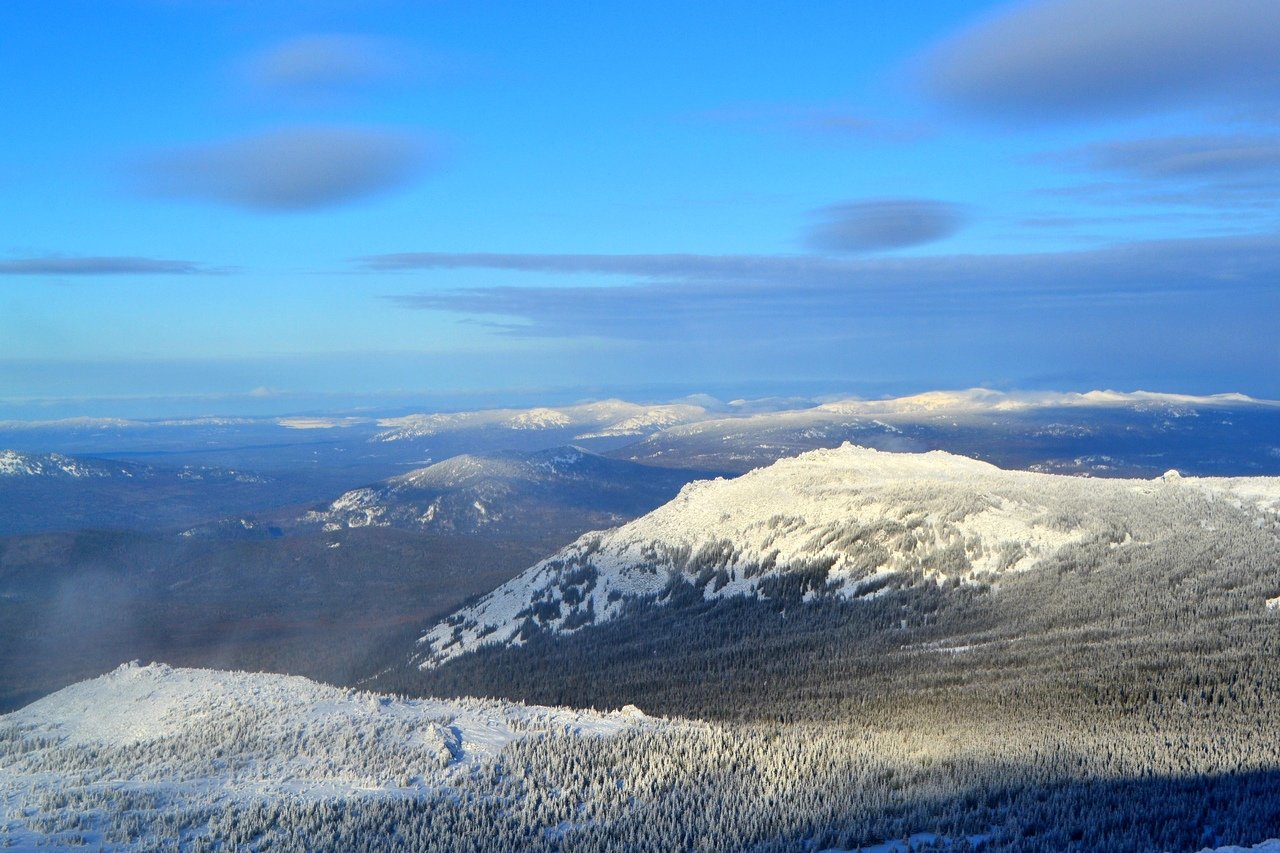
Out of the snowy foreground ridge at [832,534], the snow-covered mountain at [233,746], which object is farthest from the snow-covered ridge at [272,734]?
the snowy foreground ridge at [832,534]

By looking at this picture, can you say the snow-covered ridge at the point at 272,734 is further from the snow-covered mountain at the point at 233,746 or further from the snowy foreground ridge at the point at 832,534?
the snowy foreground ridge at the point at 832,534

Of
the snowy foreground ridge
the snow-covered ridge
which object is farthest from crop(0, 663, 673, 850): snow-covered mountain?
the snowy foreground ridge

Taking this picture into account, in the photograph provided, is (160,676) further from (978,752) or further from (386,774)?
(978,752)

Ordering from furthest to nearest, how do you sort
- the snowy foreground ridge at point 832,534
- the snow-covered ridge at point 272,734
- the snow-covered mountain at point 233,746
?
the snowy foreground ridge at point 832,534
the snow-covered ridge at point 272,734
the snow-covered mountain at point 233,746

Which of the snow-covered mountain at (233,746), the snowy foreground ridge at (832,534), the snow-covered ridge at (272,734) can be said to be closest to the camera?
the snow-covered mountain at (233,746)

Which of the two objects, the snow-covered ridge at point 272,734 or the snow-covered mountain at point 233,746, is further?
the snow-covered ridge at point 272,734

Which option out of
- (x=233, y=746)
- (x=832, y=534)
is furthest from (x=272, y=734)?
(x=832, y=534)

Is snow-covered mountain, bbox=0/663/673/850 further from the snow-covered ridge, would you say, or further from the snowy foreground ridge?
the snowy foreground ridge
